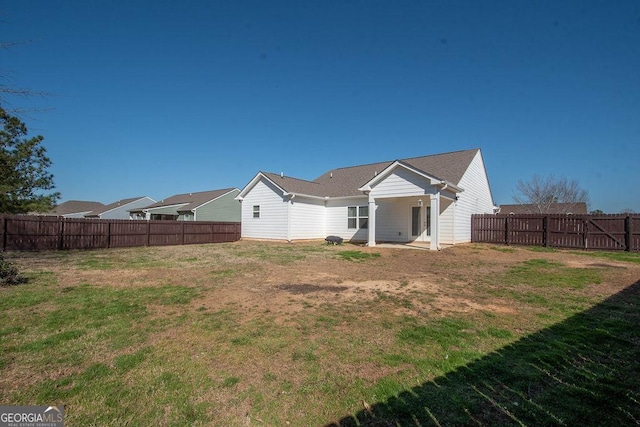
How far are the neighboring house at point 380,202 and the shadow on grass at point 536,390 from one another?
10695 millimetres

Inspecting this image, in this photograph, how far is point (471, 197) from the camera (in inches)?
725

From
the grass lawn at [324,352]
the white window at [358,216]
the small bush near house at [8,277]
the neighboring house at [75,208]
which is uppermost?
the neighboring house at [75,208]

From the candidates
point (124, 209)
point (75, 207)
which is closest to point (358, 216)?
point (124, 209)

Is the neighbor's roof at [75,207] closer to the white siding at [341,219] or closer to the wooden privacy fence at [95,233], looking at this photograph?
the wooden privacy fence at [95,233]

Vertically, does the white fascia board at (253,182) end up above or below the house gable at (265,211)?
above

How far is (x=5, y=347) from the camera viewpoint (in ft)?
12.2

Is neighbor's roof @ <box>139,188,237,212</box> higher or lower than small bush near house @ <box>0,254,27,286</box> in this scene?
higher

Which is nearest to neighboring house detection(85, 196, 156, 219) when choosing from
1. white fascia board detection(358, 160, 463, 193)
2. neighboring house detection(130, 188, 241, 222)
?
neighboring house detection(130, 188, 241, 222)

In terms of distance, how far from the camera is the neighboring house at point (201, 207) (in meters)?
30.2

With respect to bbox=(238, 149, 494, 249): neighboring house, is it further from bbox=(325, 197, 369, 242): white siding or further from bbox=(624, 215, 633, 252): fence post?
bbox=(624, 215, 633, 252): fence post

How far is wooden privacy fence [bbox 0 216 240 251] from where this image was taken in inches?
554

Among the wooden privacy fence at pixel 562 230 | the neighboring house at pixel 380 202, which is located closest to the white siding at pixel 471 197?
the neighboring house at pixel 380 202

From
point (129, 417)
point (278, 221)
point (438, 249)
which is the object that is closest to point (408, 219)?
point (438, 249)

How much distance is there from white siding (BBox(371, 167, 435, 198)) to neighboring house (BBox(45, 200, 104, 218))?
2133 inches
